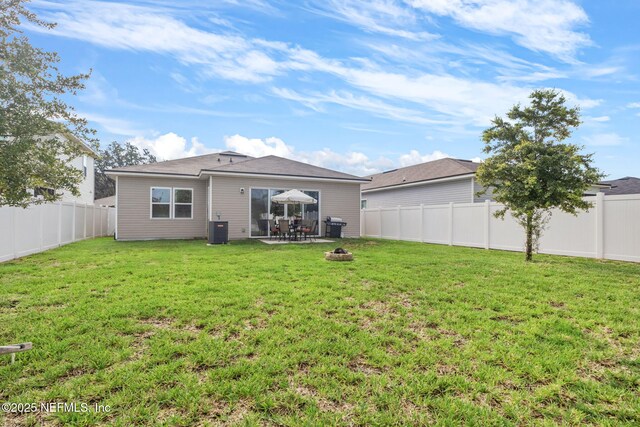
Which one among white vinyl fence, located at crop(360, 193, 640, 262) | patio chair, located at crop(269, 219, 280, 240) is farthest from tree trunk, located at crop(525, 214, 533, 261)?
patio chair, located at crop(269, 219, 280, 240)

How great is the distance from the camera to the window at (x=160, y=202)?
47.8 ft

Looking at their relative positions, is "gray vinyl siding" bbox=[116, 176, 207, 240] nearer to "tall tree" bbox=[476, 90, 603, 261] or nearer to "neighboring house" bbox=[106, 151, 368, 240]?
"neighboring house" bbox=[106, 151, 368, 240]

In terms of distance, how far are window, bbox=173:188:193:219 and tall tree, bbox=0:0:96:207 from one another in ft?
35.3

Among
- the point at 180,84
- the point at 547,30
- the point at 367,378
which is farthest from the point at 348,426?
the point at 180,84

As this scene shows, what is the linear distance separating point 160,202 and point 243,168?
158 inches

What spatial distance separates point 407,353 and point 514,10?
9925 mm

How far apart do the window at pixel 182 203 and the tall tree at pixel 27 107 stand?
10.8 meters

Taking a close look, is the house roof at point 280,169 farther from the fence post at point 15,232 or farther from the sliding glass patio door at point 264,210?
the fence post at point 15,232

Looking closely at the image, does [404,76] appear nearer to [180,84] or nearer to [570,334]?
[180,84]

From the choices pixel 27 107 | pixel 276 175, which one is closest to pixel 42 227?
pixel 276 175

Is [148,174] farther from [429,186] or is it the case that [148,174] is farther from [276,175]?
[429,186]

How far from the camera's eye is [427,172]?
19.1m

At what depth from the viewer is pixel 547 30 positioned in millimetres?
9320

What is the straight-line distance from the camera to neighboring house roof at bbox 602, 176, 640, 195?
18.4m
